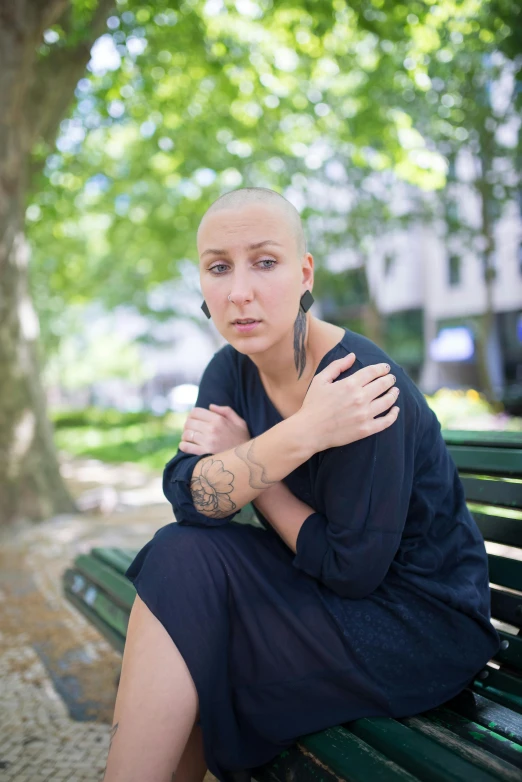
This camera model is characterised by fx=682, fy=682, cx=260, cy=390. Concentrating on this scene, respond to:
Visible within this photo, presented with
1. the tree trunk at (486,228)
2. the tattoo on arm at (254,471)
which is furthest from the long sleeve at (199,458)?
the tree trunk at (486,228)

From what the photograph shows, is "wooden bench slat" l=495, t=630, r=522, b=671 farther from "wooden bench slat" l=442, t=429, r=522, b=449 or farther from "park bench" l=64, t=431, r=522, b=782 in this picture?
"wooden bench slat" l=442, t=429, r=522, b=449

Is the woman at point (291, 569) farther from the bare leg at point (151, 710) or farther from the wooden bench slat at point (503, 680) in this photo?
the wooden bench slat at point (503, 680)

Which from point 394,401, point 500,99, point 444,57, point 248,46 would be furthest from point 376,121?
point 394,401

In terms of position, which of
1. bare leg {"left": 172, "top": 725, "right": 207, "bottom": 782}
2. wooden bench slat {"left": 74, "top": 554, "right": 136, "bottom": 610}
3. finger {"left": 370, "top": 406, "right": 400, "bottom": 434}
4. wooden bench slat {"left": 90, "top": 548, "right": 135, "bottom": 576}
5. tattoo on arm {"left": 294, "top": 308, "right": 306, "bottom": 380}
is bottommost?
bare leg {"left": 172, "top": 725, "right": 207, "bottom": 782}

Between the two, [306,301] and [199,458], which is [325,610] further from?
[306,301]

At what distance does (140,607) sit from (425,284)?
2934 cm

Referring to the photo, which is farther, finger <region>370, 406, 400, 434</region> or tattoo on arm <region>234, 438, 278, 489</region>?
tattoo on arm <region>234, 438, 278, 489</region>

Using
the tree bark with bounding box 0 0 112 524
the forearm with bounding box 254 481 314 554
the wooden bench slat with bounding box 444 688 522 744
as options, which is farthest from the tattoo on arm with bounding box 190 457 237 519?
the tree bark with bounding box 0 0 112 524

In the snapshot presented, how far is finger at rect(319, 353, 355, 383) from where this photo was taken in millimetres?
1777

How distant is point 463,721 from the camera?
5.78 ft

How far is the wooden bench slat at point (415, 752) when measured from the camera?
4.58 ft

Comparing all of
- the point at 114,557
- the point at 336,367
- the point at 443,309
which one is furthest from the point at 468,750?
the point at 443,309

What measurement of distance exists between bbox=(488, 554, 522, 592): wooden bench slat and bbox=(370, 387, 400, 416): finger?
2.63 ft

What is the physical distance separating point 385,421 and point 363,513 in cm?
24
